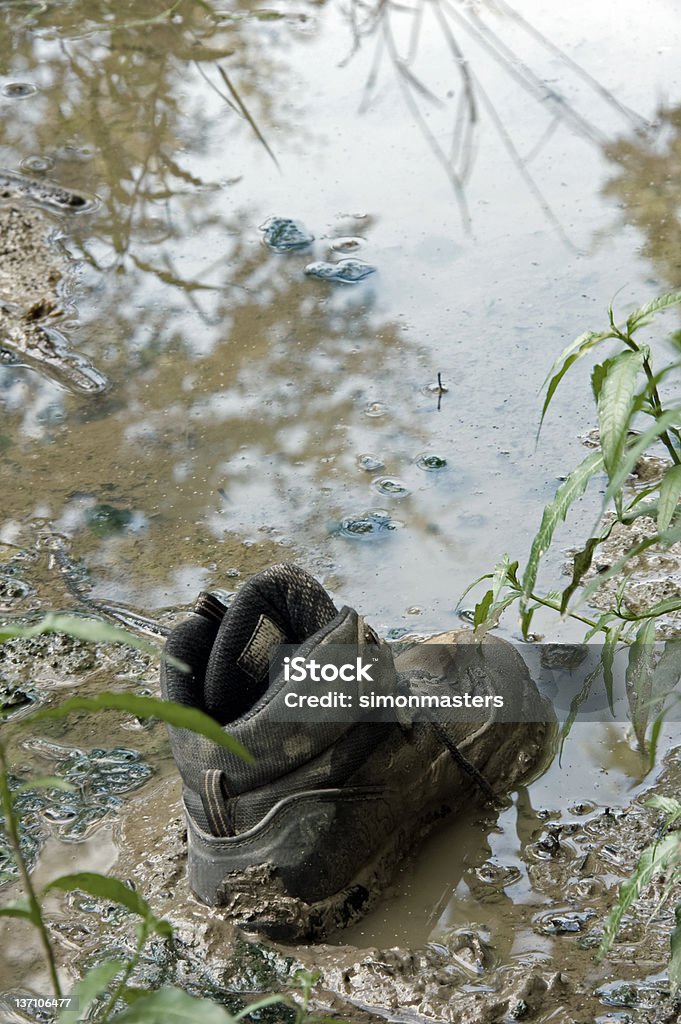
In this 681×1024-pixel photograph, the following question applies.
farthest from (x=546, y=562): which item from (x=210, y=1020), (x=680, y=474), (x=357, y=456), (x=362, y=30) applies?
(x=362, y=30)

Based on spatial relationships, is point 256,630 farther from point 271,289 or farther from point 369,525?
point 271,289

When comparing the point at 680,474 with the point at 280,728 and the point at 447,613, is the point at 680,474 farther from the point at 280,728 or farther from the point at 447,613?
the point at 447,613

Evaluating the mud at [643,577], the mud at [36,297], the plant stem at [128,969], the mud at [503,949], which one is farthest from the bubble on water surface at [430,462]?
the plant stem at [128,969]

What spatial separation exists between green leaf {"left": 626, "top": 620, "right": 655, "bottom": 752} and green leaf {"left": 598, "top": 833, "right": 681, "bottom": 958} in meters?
0.18

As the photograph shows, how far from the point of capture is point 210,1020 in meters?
1.08

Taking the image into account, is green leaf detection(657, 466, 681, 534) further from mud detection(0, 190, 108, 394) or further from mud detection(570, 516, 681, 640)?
mud detection(0, 190, 108, 394)

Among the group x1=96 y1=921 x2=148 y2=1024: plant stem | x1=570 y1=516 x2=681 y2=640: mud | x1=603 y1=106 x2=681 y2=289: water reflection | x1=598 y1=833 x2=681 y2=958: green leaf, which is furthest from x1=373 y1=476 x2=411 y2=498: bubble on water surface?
x1=96 y1=921 x2=148 y2=1024: plant stem

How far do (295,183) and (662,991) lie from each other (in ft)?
10.4

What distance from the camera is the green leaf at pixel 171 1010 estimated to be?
1096mm

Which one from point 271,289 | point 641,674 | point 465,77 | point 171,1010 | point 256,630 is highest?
point 171,1010

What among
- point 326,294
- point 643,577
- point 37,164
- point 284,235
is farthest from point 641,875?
point 37,164

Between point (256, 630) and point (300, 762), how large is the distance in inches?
8.6

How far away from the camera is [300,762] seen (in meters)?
2.08

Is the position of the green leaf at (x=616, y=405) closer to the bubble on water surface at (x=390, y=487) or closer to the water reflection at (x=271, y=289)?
the water reflection at (x=271, y=289)
